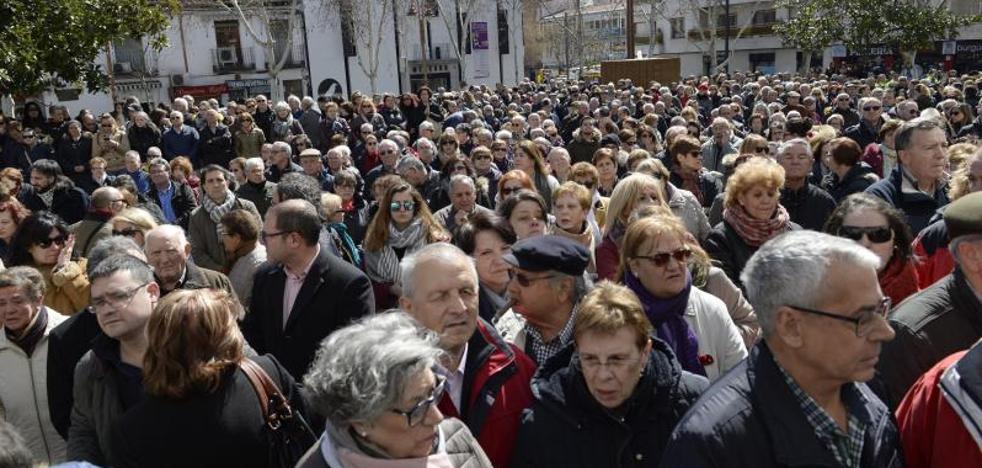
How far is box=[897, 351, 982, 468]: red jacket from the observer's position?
2.18 m

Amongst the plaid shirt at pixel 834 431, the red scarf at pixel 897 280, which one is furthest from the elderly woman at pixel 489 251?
the plaid shirt at pixel 834 431

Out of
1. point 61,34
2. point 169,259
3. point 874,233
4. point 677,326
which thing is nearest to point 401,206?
point 169,259

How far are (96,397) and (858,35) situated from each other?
33235 millimetres

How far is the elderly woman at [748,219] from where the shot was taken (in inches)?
192

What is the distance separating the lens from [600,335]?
2.75 m

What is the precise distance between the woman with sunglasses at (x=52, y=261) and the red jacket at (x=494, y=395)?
2.86m

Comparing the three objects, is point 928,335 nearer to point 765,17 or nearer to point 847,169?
point 847,169

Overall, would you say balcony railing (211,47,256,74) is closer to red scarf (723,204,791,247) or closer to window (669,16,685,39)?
window (669,16,685,39)

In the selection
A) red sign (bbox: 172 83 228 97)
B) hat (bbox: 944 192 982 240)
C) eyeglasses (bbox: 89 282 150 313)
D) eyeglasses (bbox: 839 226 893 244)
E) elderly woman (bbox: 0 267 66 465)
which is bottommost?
elderly woman (bbox: 0 267 66 465)

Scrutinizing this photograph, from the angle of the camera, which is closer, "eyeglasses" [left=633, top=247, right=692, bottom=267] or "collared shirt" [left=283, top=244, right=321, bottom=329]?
"eyeglasses" [left=633, top=247, right=692, bottom=267]

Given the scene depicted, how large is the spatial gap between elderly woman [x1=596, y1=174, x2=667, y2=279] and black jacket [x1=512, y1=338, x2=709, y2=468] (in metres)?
2.34

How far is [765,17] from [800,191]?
56.8 metres

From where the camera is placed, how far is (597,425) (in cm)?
274

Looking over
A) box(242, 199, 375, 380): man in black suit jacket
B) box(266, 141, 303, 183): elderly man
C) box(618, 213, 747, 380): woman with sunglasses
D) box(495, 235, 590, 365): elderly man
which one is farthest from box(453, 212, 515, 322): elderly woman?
box(266, 141, 303, 183): elderly man
